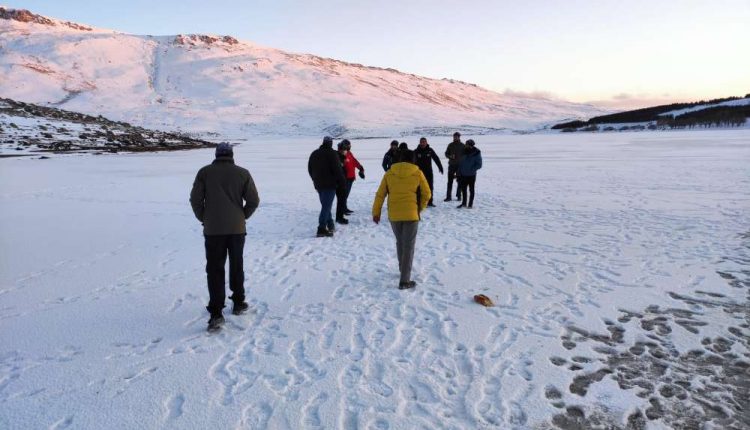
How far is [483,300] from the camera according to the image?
18.7 ft

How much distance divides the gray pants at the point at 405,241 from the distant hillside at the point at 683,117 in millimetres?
105189

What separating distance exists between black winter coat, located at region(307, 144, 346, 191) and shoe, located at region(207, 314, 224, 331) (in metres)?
4.24

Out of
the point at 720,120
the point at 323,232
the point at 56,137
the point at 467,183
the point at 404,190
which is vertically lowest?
the point at 323,232

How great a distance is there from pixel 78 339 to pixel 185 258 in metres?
3.21

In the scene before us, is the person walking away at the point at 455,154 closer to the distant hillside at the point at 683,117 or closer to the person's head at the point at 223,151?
the person's head at the point at 223,151

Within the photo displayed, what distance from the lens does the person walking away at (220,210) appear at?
16.0 feet

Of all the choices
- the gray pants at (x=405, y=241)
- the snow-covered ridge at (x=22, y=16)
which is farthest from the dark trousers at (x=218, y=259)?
the snow-covered ridge at (x=22, y=16)

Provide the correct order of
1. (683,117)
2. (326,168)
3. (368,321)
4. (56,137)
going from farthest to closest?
(683,117), (56,137), (326,168), (368,321)

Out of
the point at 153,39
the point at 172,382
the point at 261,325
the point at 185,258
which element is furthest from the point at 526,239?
the point at 153,39

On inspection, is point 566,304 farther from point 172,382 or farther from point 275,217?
point 275,217

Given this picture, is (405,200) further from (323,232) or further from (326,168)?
(323,232)

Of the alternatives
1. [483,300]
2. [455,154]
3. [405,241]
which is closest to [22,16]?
[455,154]

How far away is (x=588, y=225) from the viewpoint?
988cm

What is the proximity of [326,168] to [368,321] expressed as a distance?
4.34 metres
